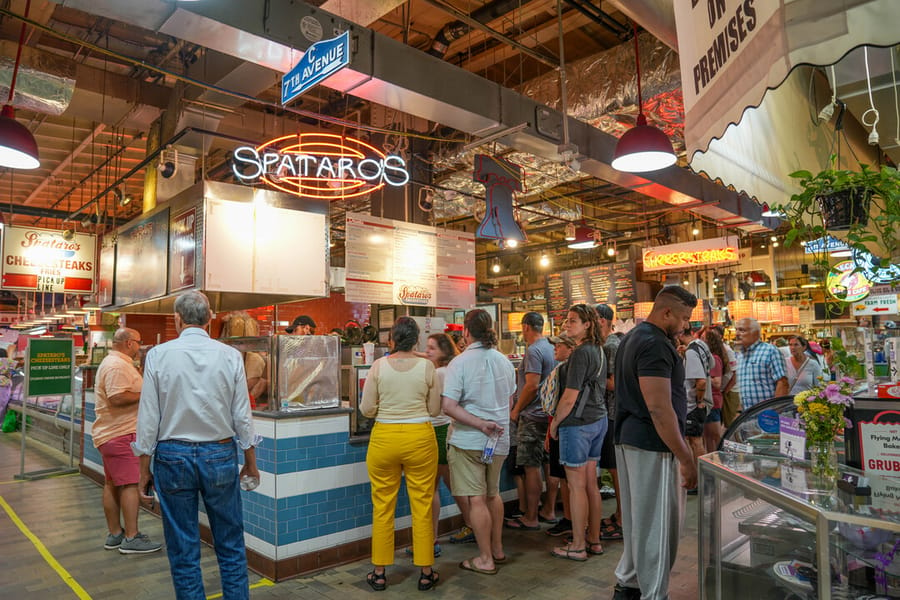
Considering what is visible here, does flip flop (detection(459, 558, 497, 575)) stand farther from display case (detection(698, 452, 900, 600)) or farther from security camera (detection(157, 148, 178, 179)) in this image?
security camera (detection(157, 148, 178, 179))

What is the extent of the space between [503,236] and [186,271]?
11.1 feet

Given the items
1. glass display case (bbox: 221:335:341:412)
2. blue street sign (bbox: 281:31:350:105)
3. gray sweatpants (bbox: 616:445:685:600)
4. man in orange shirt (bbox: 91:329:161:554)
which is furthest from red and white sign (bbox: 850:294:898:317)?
man in orange shirt (bbox: 91:329:161:554)

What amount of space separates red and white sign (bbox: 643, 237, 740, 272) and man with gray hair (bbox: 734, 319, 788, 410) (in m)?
4.14

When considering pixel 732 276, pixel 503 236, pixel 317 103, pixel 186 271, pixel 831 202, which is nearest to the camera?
pixel 831 202

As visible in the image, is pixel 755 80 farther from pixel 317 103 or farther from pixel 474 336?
pixel 317 103

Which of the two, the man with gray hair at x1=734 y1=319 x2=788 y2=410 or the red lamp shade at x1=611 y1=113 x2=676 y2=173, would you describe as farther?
the man with gray hair at x1=734 y1=319 x2=788 y2=410

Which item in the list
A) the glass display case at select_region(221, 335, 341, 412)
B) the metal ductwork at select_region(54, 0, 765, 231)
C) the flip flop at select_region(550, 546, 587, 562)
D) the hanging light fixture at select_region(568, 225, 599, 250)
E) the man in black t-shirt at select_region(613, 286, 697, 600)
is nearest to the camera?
the man in black t-shirt at select_region(613, 286, 697, 600)

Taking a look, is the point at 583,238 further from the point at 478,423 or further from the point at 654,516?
the point at 654,516

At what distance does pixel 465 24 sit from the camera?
646 cm

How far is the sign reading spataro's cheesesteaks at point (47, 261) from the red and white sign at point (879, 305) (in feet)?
38.8

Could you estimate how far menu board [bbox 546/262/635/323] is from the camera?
12.1 metres

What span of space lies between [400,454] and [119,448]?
258 cm

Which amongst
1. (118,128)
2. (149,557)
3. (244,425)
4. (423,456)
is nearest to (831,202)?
(423,456)

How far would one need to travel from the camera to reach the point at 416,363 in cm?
391
